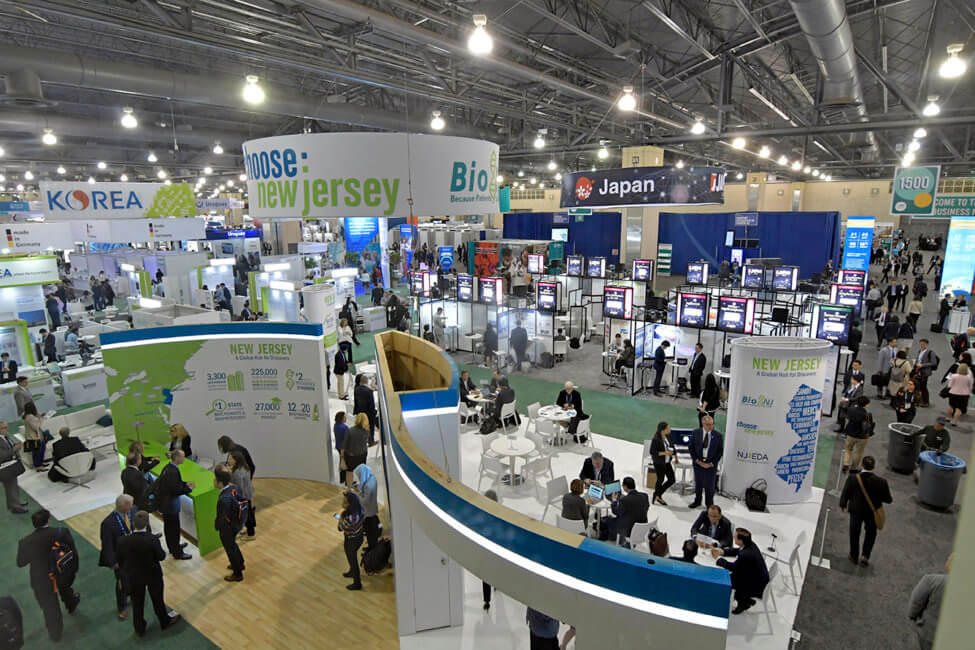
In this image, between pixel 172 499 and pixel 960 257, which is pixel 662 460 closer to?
pixel 172 499

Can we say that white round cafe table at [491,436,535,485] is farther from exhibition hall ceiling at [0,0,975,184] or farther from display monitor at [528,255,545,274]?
display monitor at [528,255,545,274]

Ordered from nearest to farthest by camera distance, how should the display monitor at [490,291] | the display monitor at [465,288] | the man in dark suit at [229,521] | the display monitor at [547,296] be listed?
the man in dark suit at [229,521], the display monitor at [490,291], the display monitor at [547,296], the display monitor at [465,288]

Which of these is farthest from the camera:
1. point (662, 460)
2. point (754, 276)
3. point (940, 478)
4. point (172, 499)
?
point (754, 276)

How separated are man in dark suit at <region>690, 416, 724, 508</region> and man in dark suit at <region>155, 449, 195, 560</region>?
632cm

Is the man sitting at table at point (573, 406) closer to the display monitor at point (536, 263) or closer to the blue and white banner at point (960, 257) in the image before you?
the display monitor at point (536, 263)

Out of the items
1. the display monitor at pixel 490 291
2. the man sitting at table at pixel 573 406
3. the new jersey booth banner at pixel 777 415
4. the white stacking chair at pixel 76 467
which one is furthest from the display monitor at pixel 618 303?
the white stacking chair at pixel 76 467

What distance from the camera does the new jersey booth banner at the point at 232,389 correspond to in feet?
26.6

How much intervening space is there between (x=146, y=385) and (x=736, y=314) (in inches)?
417

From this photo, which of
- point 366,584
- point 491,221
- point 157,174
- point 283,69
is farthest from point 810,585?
point 157,174

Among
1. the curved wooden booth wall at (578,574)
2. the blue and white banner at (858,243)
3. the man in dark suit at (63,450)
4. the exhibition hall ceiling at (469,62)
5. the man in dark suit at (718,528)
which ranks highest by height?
the exhibition hall ceiling at (469,62)

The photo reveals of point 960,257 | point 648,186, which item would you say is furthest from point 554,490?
point 960,257

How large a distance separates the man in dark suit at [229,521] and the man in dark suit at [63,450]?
11.8 feet

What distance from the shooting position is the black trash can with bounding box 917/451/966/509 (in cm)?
700

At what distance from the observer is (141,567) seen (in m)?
5.23
